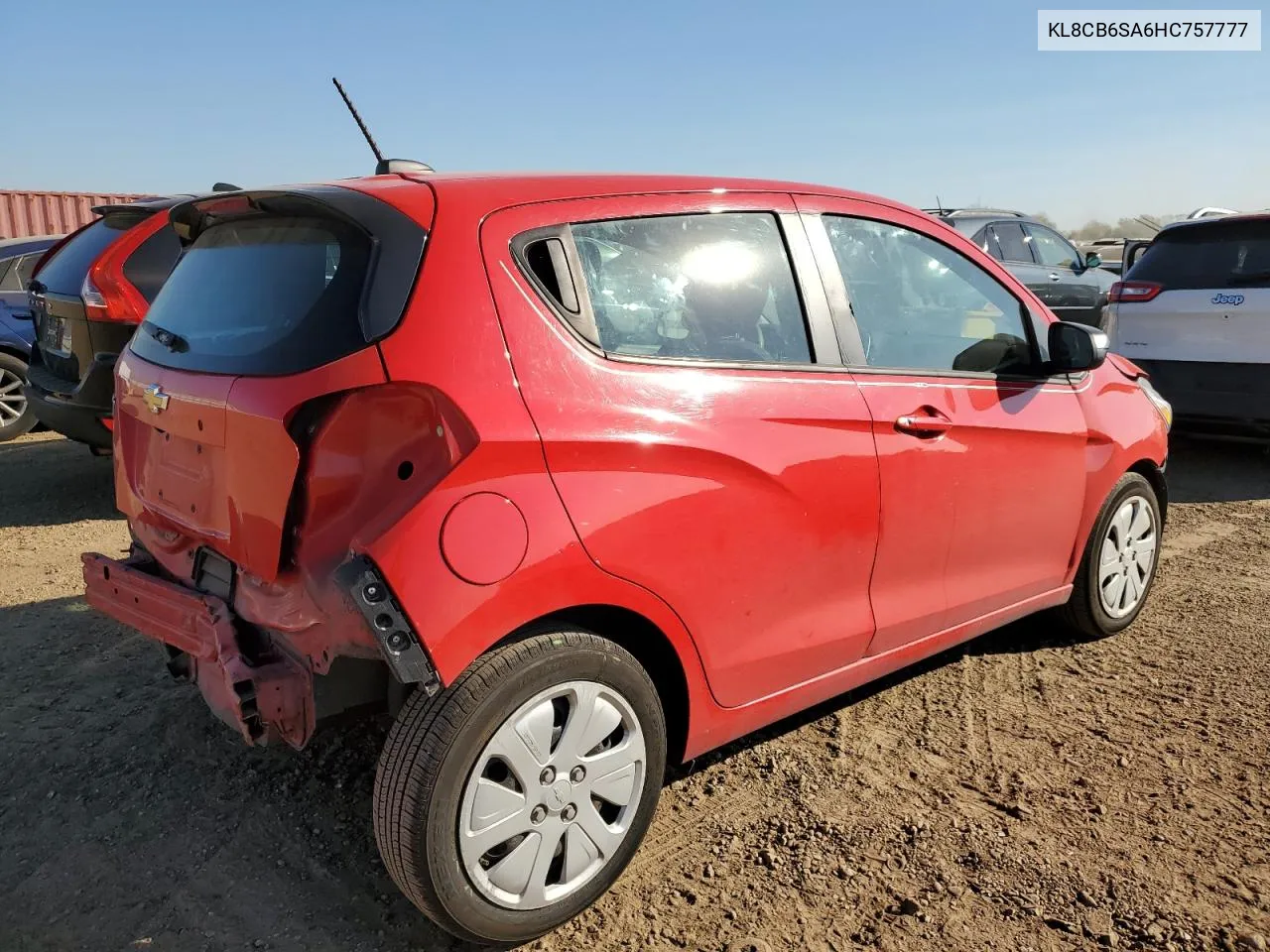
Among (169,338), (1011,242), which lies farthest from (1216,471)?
(169,338)

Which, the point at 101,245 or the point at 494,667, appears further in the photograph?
the point at 101,245

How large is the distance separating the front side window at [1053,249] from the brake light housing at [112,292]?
9212 mm

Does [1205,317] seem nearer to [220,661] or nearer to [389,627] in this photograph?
[389,627]

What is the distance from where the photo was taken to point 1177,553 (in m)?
5.31

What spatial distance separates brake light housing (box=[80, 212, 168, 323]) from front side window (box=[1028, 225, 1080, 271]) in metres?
9.21

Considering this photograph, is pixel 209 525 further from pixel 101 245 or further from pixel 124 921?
pixel 101 245

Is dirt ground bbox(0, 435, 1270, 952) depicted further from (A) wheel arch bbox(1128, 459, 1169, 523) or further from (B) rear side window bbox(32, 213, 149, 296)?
(B) rear side window bbox(32, 213, 149, 296)

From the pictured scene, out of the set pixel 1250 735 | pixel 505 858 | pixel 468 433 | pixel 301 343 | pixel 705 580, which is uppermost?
pixel 301 343

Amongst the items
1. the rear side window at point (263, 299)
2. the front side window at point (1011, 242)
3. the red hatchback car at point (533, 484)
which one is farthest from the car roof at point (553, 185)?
the front side window at point (1011, 242)

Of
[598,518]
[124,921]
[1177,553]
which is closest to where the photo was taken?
[598,518]

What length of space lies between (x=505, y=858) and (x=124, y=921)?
103cm

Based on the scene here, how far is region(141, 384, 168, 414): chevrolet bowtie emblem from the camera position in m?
2.61

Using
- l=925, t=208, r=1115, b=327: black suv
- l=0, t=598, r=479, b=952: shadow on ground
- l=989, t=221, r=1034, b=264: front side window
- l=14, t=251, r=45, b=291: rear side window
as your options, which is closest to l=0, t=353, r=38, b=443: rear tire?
l=14, t=251, r=45, b=291: rear side window

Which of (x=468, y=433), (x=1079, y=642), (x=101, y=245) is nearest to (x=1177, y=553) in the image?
(x=1079, y=642)
